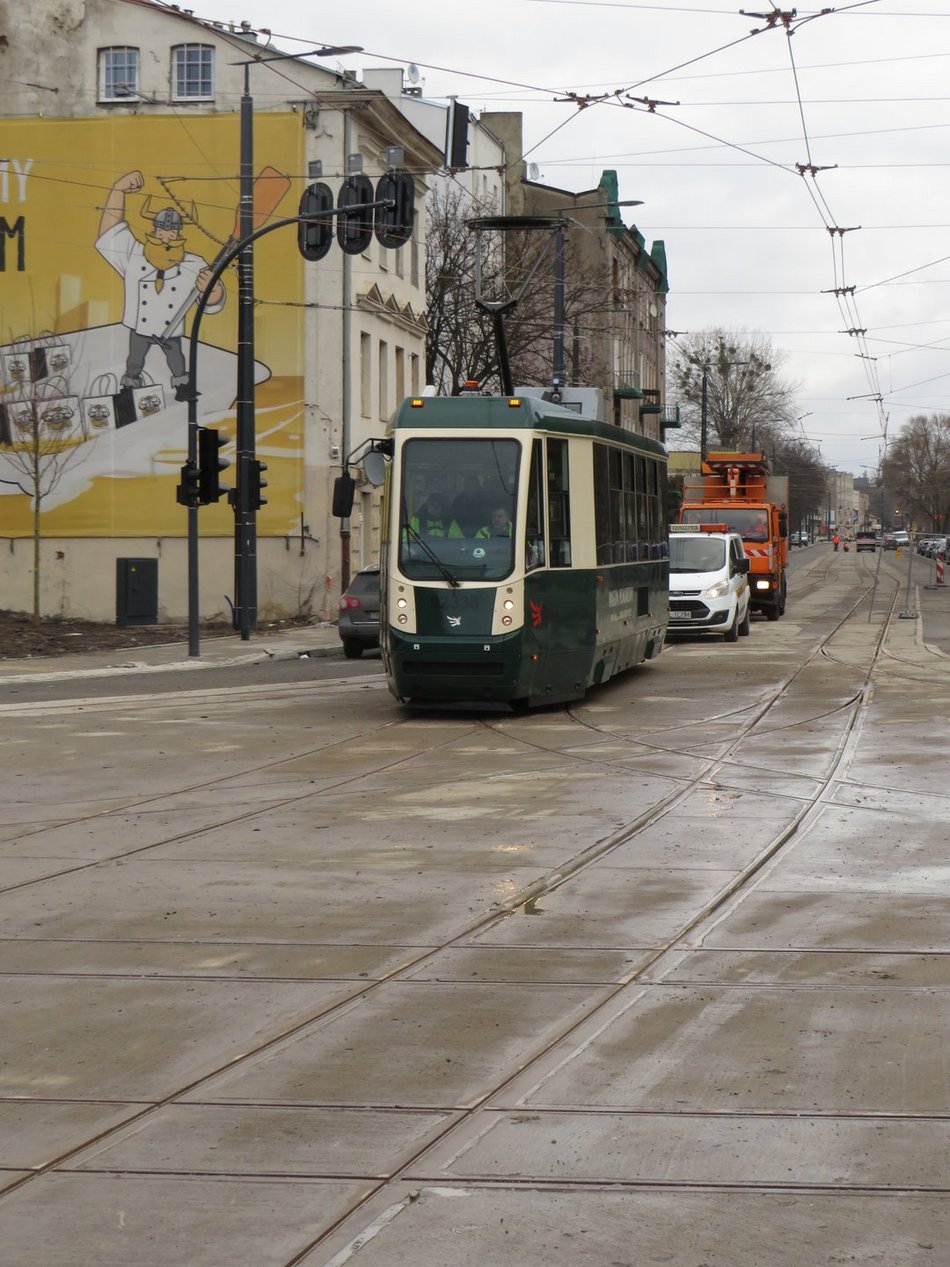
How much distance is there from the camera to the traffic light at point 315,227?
35.2m

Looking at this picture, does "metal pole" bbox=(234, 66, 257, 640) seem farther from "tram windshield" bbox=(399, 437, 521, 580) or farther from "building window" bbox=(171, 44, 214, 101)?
"tram windshield" bbox=(399, 437, 521, 580)

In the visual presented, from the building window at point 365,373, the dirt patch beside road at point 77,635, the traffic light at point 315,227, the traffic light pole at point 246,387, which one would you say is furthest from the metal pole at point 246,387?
the building window at point 365,373

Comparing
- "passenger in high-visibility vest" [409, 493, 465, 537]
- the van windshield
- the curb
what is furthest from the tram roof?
the van windshield

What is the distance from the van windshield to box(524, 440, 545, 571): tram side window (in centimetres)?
1416

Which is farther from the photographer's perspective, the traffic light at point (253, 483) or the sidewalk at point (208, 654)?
the traffic light at point (253, 483)

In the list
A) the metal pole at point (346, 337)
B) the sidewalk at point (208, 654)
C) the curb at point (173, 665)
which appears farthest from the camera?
the metal pole at point (346, 337)

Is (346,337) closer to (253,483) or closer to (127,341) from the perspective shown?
(127,341)

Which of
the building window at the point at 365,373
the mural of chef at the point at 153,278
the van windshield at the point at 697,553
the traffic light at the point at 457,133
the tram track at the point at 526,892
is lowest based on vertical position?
the tram track at the point at 526,892

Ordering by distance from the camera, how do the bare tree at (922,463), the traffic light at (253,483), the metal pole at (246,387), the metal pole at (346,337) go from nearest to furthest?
the traffic light at (253,483) < the metal pole at (246,387) < the metal pole at (346,337) < the bare tree at (922,463)

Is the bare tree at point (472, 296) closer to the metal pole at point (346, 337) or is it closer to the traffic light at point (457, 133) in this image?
the traffic light at point (457, 133)

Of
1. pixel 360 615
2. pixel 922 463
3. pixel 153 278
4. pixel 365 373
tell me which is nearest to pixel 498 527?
pixel 360 615

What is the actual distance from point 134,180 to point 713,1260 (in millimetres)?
39428

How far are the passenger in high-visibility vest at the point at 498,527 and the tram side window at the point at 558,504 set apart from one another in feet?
1.82

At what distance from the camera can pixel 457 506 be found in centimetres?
1819
